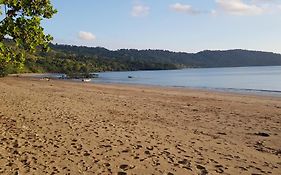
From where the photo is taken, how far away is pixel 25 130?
1283cm

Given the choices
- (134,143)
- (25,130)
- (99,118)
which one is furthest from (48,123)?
(134,143)

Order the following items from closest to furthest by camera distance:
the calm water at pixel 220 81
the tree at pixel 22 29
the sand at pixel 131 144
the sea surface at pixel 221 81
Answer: the sand at pixel 131 144, the tree at pixel 22 29, the sea surface at pixel 221 81, the calm water at pixel 220 81

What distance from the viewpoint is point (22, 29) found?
44.0 feet

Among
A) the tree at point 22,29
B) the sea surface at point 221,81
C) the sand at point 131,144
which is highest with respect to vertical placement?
the tree at point 22,29

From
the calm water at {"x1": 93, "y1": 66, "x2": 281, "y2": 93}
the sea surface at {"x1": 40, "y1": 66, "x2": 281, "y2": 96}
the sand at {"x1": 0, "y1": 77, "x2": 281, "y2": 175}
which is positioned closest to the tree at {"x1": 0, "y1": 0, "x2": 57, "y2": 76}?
the sand at {"x1": 0, "y1": 77, "x2": 281, "y2": 175}

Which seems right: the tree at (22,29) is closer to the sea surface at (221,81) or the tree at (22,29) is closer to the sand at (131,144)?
the sand at (131,144)

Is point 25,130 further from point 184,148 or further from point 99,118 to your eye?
point 184,148

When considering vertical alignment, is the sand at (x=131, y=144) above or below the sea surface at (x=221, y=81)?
above

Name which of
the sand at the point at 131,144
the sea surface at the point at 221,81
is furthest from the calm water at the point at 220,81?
the sand at the point at 131,144

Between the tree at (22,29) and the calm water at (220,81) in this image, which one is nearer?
the tree at (22,29)

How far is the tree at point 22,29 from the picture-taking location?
13.1 meters

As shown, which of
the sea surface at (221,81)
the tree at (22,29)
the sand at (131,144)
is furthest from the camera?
the sea surface at (221,81)

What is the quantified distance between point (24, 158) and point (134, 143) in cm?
373

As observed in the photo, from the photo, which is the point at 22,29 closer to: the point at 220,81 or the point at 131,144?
the point at 131,144
